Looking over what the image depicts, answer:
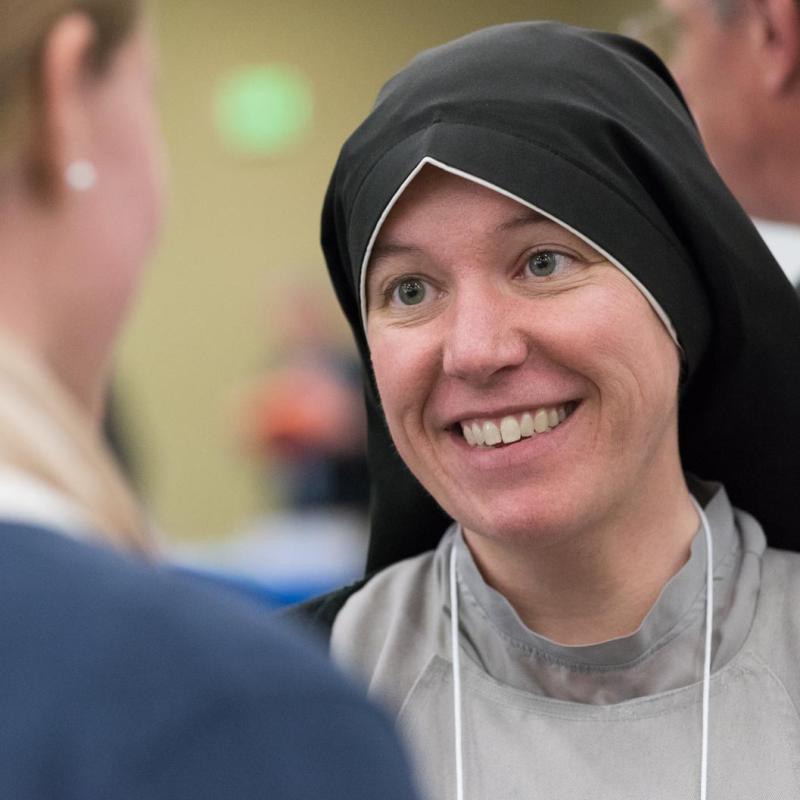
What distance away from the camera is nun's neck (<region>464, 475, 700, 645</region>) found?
2.26 meters

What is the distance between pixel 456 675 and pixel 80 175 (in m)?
1.30

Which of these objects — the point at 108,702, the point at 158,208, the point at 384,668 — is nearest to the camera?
the point at 108,702

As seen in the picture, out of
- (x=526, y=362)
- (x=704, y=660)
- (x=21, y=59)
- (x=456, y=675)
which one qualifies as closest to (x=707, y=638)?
(x=704, y=660)

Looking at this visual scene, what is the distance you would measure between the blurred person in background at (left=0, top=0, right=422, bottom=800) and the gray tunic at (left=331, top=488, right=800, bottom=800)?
1.14 meters

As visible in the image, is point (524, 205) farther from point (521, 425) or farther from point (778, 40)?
point (778, 40)

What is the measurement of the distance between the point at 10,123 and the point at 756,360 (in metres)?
1.45

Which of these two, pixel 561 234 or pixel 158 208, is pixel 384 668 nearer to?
pixel 561 234

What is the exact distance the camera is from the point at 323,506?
28.2 feet

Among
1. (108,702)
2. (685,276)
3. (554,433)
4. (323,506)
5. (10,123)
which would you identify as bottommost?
(323,506)

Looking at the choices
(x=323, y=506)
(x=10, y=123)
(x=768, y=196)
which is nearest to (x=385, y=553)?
(x=768, y=196)

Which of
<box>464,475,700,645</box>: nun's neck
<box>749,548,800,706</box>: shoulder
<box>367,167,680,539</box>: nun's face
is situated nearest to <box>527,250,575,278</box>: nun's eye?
<box>367,167,680,539</box>: nun's face

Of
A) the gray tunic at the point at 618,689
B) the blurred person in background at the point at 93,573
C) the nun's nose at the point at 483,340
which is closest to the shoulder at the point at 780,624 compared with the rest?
the gray tunic at the point at 618,689

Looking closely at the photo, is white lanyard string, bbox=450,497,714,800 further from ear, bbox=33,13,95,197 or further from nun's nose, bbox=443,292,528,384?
ear, bbox=33,13,95,197

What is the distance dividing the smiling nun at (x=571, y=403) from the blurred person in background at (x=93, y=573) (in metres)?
0.99
